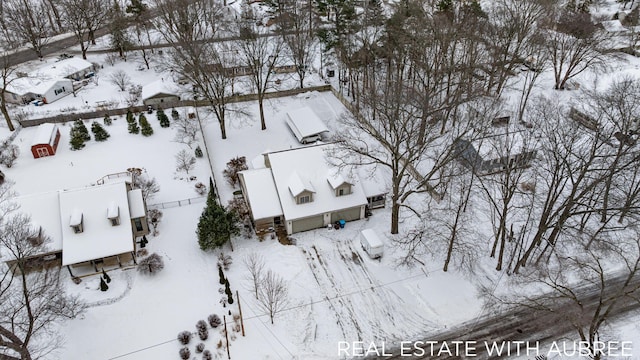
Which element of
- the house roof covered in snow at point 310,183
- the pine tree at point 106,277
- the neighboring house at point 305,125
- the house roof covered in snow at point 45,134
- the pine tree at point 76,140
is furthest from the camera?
the neighboring house at point 305,125

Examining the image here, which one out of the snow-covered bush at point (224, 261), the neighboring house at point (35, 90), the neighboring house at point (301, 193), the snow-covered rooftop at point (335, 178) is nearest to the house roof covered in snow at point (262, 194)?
the neighboring house at point (301, 193)

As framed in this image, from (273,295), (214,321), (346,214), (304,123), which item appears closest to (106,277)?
(214,321)

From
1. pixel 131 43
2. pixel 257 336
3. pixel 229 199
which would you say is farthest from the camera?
pixel 131 43

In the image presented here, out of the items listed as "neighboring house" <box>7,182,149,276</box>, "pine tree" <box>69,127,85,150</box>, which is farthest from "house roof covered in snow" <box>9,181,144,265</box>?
"pine tree" <box>69,127,85,150</box>

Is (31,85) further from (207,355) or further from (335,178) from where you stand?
(207,355)

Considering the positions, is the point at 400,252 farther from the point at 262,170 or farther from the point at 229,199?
the point at 229,199

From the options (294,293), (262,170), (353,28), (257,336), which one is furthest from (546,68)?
(257,336)

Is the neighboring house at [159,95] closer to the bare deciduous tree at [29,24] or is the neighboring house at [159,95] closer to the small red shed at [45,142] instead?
the small red shed at [45,142]
